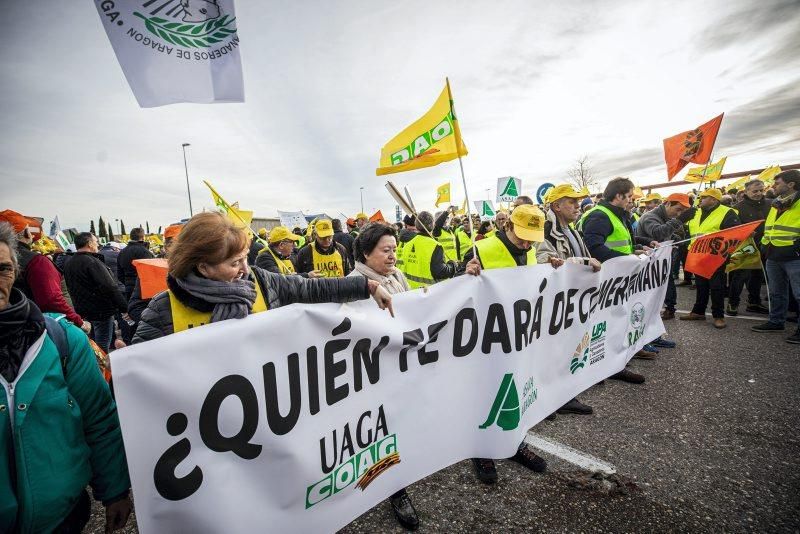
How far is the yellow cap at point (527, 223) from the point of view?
291 centimetres

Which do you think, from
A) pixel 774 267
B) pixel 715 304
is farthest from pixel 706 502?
pixel 774 267

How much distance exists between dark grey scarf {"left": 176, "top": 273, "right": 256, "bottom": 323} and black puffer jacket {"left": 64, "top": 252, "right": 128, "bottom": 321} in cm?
413

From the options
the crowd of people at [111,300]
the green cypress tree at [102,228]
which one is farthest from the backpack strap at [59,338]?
the green cypress tree at [102,228]

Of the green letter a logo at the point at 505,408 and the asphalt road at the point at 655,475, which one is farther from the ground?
the green letter a logo at the point at 505,408

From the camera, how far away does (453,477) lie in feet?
8.19

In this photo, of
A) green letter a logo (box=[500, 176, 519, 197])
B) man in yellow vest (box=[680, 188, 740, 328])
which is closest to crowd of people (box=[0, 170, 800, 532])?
man in yellow vest (box=[680, 188, 740, 328])

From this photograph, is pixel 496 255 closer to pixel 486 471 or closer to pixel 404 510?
pixel 486 471

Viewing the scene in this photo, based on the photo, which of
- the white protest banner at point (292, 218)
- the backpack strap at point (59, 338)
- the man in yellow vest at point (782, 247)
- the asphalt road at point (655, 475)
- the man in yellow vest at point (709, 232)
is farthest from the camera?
the white protest banner at point (292, 218)

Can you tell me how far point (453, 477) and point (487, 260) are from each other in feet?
5.85

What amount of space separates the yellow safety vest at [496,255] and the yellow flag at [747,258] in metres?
5.48

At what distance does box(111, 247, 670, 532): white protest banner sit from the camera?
4.42ft

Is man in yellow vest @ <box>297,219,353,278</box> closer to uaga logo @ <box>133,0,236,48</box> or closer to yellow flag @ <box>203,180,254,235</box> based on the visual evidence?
yellow flag @ <box>203,180,254,235</box>

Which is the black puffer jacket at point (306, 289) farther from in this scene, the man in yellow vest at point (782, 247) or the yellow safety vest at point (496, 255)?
the man in yellow vest at point (782, 247)

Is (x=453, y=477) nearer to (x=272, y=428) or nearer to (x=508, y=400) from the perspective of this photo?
(x=508, y=400)
